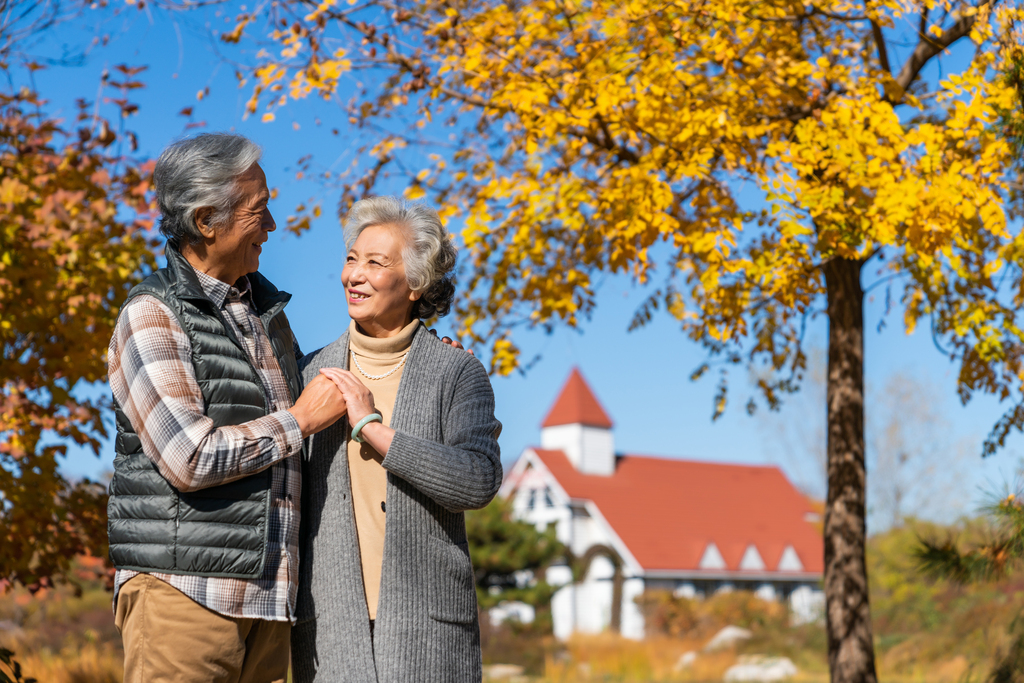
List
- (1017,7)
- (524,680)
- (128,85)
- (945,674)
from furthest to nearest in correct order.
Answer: (524,680)
(945,674)
(128,85)
(1017,7)

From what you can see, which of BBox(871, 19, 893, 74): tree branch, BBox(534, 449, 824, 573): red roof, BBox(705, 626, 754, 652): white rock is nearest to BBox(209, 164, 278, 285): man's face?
BBox(871, 19, 893, 74): tree branch

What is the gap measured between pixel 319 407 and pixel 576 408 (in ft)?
101

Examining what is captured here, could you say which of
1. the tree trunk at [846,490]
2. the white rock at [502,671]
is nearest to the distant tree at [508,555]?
the white rock at [502,671]

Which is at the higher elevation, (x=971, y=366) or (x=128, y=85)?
(x=128, y=85)

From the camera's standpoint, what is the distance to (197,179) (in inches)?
86.0

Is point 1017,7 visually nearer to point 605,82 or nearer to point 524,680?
point 605,82

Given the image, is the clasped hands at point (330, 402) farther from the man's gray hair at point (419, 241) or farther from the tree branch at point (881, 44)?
the tree branch at point (881, 44)

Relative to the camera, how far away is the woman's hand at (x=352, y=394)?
7.41 feet

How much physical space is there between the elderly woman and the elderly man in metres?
0.10

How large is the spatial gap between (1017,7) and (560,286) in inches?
101

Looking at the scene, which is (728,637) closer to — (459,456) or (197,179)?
(459,456)

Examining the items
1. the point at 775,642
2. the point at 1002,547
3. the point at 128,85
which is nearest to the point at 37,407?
the point at 128,85

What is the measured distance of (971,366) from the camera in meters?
6.20

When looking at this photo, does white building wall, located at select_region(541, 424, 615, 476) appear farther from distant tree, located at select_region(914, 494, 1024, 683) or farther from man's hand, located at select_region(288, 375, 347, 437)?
man's hand, located at select_region(288, 375, 347, 437)
